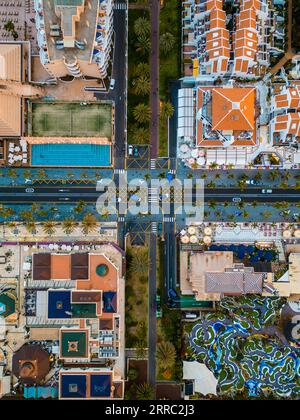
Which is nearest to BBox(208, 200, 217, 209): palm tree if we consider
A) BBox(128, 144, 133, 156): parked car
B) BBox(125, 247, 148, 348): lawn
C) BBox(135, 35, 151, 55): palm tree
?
BBox(125, 247, 148, 348): lawn

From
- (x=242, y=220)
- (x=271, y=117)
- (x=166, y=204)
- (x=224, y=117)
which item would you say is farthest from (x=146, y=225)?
(x=271, y=117)

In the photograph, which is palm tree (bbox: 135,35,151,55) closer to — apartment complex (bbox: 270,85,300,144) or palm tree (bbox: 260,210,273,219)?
apartment complex (bbox: 270,85,300,144)

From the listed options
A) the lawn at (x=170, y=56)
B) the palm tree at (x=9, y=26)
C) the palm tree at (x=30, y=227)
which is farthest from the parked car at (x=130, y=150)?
the palm tree at (x=9, y=26)

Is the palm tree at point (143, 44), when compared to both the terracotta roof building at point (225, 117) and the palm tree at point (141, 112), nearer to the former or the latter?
the palm tree at point (141, 112)

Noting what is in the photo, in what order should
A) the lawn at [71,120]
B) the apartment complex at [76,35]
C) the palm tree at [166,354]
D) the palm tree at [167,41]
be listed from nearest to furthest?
the apartment complex at [76,35], the palm tree at [166,354], the palm tree at [167,41], the lawn at [71,120]

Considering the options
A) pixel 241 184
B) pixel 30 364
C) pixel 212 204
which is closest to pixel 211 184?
pixel 212 204

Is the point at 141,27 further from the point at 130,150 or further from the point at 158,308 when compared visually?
the point at 158,308
